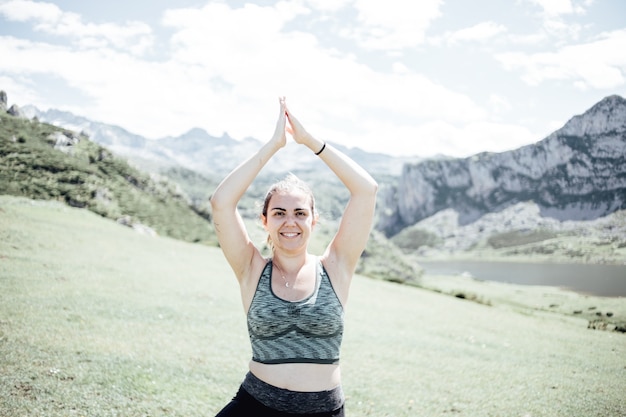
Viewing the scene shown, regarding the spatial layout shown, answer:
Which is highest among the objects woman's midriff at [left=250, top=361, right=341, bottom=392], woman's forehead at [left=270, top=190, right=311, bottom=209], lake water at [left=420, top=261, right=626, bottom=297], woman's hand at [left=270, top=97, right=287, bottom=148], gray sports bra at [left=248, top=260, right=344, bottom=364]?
woman's hand at [left=270, top=97, right=287, bottom=148]

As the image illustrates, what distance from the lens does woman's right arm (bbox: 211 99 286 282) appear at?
4090 millimetres

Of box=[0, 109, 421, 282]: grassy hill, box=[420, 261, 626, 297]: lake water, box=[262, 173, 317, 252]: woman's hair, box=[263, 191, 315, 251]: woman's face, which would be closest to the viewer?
box=[263, 191, 315, 251]: woman's face

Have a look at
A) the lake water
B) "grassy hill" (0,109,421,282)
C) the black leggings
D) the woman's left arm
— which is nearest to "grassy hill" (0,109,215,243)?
"grassy hill" (0,109,421,282)

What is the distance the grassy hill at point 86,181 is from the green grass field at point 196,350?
29907mm

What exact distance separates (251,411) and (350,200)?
2.20 m

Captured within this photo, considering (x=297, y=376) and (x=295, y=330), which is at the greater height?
(x=295, y=330)

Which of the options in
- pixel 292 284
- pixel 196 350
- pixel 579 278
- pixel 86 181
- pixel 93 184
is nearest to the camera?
pixel 292 284

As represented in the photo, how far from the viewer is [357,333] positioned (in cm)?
1617

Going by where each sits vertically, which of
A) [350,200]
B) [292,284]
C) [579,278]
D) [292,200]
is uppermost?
[350,200]

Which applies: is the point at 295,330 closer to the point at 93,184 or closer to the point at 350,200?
the point at 350,200

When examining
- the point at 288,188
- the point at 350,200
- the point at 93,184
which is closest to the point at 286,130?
the point at 288,188

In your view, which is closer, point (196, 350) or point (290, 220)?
point (290, 220)

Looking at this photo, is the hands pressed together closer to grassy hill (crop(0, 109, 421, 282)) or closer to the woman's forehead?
the woman's forehead

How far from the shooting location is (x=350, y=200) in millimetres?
4363
